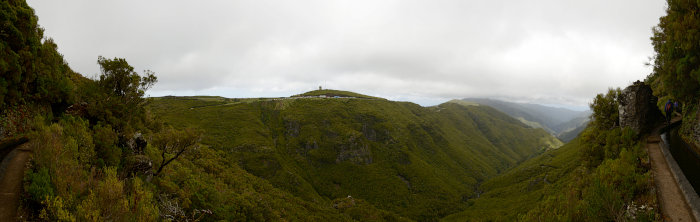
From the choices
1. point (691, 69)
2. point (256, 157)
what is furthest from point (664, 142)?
point (256, 157)

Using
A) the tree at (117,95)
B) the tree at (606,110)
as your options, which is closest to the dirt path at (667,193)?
the tree at (606,110)

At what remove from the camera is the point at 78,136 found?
936 inches

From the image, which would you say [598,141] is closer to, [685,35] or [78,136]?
[685,35]

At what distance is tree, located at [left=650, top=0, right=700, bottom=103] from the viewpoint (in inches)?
1045

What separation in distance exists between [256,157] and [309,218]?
80.2 metres

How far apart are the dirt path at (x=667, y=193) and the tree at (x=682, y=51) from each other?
976 centimetres

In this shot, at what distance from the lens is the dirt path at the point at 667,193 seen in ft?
59.2

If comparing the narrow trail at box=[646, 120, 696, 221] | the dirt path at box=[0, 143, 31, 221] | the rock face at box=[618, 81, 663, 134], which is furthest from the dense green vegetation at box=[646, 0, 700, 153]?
the dirt path at box=[0, 143, 31, 221]

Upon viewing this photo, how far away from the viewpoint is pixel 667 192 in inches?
814

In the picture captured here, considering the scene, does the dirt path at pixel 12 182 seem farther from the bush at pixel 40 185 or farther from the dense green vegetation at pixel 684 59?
the dense green vegetation at pixel 684 59

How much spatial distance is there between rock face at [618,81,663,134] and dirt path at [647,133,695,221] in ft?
28.9

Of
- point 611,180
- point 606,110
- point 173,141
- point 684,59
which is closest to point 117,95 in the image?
point 173,141

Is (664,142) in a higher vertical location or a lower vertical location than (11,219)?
higher

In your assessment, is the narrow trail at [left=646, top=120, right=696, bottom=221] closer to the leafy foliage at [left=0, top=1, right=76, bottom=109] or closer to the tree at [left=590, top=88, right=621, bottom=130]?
the tree at [left=590, top=88, right=621, bottom=130]
